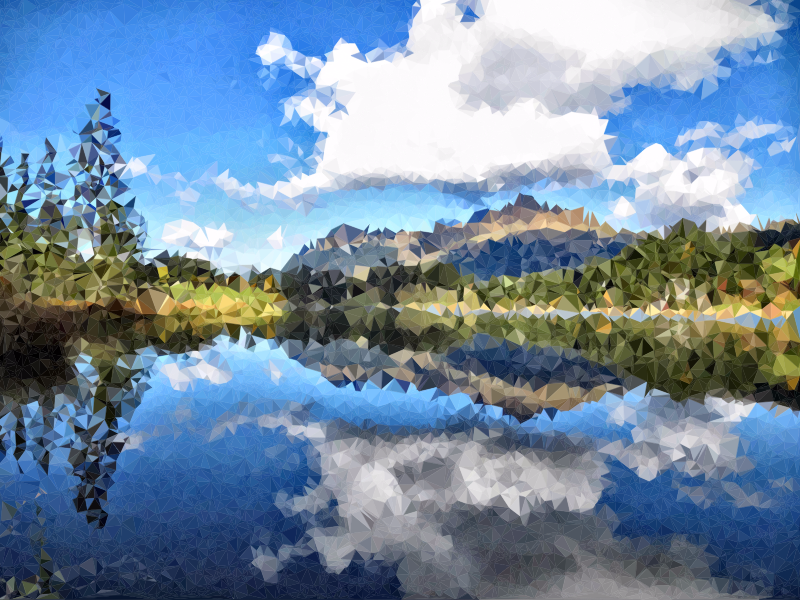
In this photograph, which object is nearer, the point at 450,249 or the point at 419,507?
the point at 419,507

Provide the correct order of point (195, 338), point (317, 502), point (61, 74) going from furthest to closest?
point (195, 338) < point (61, 74) < point (317, 502)

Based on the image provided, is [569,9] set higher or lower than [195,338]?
higher

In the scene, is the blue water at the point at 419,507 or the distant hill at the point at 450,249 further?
the distant hill at the point at 450,249

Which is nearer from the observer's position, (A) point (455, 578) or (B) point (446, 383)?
(A) point (455, 578)

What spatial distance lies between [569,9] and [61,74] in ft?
21.4

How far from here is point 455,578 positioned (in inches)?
78.1

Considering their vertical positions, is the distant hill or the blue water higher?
the distant hill

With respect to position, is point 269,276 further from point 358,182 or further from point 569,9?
point 569,9

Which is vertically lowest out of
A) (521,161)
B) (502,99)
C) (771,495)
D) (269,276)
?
(771,495)

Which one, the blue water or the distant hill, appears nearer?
the blue water

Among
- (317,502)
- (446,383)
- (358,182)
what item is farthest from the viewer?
(358,182)

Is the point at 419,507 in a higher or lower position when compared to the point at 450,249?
lower

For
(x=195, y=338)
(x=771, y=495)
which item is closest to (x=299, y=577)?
(x=771, y=495)

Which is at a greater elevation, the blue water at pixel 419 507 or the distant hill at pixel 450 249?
the distant hill at pixel 450 249
